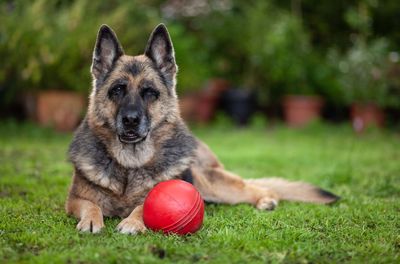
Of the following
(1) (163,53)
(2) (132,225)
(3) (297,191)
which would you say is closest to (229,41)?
(3) (297,191)

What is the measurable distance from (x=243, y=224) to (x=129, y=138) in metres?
1.08

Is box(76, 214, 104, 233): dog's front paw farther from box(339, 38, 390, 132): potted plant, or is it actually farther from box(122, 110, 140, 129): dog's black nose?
box(339, 38, 390, 132): potted plant

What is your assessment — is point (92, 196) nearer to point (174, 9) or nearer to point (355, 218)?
point (355, 218)

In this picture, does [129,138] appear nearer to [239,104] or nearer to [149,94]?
[149,94]

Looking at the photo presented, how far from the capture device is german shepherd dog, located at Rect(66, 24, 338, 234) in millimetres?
3838

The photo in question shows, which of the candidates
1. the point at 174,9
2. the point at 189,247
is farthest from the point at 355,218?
the point at 174,9

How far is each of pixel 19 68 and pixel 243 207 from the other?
6104 millimetres

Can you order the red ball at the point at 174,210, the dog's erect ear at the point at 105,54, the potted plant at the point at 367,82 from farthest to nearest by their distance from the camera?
the potted plant at the point at 367,82 → the dog's erect ear at the point at 105,54 → the red ball at the point at 174,210

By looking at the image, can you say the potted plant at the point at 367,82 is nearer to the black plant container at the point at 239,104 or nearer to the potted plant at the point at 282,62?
the potted plant at the point at 282,62

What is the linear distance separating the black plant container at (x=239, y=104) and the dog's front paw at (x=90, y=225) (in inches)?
350

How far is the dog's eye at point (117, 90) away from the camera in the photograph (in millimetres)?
3980

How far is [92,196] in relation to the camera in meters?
3.83

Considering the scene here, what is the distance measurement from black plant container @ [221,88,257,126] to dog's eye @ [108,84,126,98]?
8.24 meters

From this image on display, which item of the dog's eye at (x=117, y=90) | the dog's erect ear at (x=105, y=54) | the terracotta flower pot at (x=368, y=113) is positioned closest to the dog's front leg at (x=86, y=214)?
the dog's eye at (x=117, y=90)
